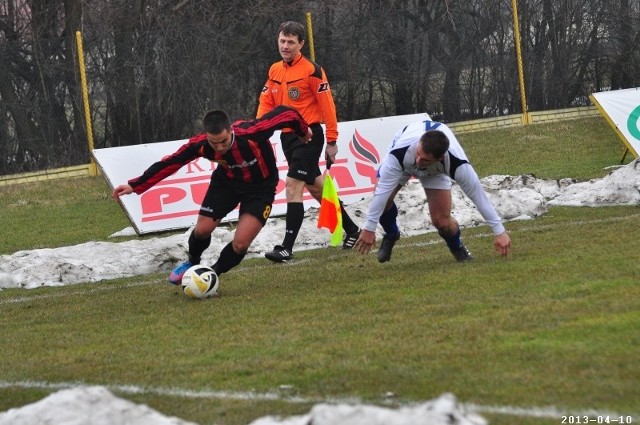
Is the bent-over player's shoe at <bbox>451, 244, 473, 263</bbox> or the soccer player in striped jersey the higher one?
the soccer player in striped jersey

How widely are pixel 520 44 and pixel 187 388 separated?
1702 centimetres

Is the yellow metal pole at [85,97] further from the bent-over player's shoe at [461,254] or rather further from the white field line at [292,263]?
the bent-over player's shoe at [461,254]

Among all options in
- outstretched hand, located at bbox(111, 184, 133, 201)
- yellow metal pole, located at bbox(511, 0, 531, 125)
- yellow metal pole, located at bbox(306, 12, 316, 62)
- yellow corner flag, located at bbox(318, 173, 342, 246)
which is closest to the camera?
outstretched hand, located at bbox(111, 184, 133, 201)

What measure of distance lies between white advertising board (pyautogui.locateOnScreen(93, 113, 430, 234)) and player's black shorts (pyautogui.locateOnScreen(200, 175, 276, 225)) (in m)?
4.63

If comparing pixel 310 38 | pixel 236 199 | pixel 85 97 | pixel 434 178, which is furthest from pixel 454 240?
pixel 310 38

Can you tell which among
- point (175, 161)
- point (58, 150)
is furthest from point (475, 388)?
point (58, 150)

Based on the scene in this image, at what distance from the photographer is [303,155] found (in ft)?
37.8

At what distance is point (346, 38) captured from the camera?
21.3 metres

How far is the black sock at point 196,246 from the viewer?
9773 mm

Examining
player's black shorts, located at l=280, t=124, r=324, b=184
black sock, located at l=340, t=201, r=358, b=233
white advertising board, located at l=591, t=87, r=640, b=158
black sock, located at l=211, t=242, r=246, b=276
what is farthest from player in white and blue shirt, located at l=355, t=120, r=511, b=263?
white advertising board, located at l=591, t=87, r=640, b=158

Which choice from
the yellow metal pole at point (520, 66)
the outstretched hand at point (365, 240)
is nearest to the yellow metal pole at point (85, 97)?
the yellow metal pole at point (520, 66)

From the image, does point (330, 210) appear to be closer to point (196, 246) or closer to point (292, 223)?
point (292, 223)

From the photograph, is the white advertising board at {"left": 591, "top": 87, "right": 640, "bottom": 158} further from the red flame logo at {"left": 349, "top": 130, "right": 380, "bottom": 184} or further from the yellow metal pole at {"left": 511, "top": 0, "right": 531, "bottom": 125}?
the yellow metal pole at {"left": 511, "top": 0, "right": 531, "bottom": 125}

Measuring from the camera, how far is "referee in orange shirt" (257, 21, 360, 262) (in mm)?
11500
